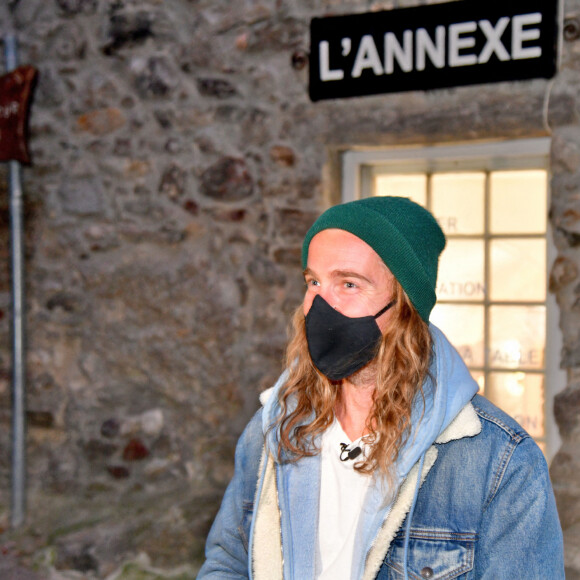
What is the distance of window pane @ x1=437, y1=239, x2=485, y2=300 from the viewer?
342cm

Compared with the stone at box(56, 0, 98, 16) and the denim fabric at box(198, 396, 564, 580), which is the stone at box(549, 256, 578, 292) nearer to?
the denim fabric at box(198, 396, 564, 580)

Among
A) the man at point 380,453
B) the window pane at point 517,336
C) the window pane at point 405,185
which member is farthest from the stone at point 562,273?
the man at point 380,453

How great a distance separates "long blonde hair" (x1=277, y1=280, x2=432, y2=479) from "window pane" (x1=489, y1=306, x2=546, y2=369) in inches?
75.5

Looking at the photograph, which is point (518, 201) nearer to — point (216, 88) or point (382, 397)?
point (216, 88)

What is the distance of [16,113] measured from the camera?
13.1ft

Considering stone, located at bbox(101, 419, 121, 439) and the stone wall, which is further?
stone, located at bbox(101, 419, 121, 439)

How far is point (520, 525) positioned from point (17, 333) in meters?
3.33

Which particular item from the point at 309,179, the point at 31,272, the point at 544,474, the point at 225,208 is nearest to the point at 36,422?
the point at 31,272

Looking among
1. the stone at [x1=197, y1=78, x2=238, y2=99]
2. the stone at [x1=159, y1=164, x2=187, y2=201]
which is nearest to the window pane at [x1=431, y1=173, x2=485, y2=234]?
the stone at [x1=197, y1=78, x2=238, y2=99]

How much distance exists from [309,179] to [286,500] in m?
2.22

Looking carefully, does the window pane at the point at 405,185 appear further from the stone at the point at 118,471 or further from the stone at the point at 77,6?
the stone at the point at 118,471

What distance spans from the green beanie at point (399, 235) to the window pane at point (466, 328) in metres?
1.95

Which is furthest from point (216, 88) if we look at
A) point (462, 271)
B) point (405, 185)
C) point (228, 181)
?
point (462, 271)

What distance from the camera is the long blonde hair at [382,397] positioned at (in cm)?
146
